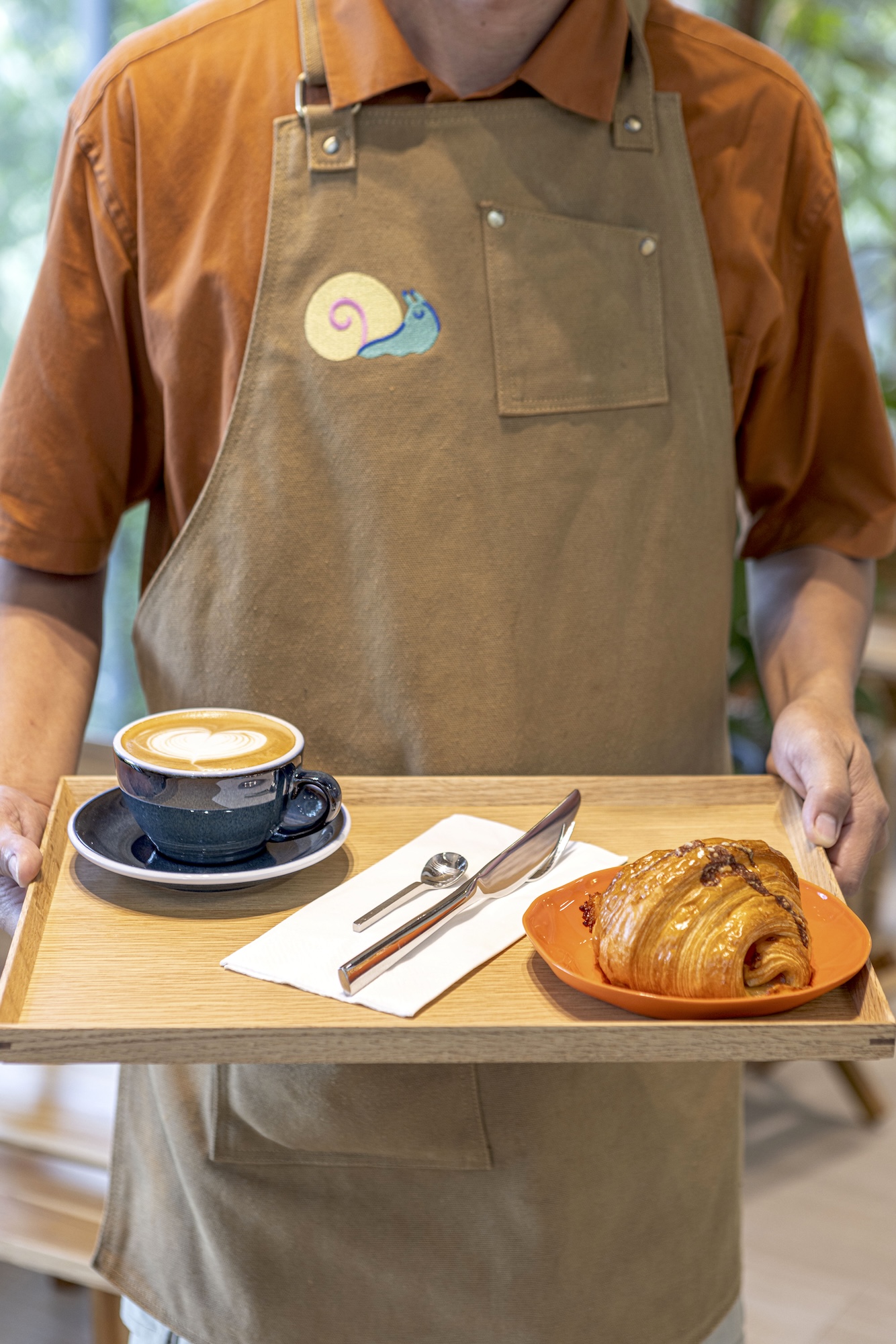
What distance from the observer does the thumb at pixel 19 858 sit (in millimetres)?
827

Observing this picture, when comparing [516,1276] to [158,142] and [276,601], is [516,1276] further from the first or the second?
[158,142]

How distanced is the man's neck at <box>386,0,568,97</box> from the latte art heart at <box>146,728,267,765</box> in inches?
21.5

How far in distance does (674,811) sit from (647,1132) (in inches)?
12.3

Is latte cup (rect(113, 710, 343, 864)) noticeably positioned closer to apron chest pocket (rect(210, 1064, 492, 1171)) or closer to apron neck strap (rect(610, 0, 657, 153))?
apron chest pocket (rect(210, 1064, 492, 1171))

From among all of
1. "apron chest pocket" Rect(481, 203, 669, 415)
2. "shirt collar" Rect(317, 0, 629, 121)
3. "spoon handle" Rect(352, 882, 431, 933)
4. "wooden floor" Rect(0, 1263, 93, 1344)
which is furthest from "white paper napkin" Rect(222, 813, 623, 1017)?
"wooden floor" Rect(0, 1263, 93, 1344)

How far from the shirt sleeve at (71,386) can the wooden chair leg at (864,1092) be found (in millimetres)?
2051

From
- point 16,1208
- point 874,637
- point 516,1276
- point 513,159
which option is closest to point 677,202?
point 513,159

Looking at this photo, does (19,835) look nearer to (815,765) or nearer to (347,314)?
(347,314)

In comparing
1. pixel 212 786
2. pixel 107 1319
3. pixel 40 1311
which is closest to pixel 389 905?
pixel 212 786

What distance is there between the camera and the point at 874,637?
3434 mm

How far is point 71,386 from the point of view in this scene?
1051mm

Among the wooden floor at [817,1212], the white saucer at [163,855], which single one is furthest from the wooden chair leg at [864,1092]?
the white saucer at [163,855]

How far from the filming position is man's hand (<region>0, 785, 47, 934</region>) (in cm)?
83

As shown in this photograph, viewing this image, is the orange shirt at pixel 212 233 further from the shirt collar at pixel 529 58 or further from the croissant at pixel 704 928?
the croissant at pixel 704 928
